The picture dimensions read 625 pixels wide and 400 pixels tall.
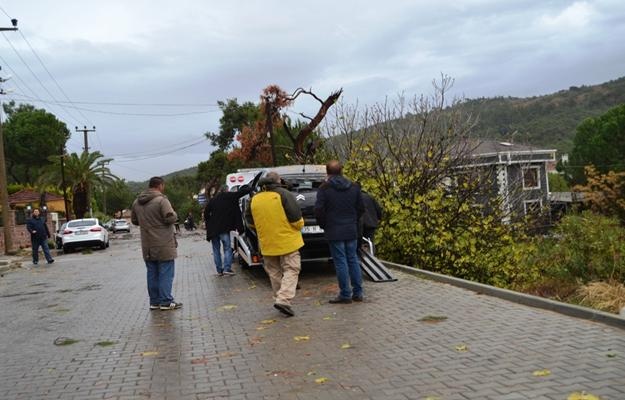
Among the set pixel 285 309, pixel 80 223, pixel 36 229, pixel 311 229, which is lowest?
pixel 285 309

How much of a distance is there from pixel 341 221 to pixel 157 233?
7.99 ft

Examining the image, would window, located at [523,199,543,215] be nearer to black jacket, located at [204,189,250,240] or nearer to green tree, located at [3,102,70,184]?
black jacket, located at [204,189,250,240]

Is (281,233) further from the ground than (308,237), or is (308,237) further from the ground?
(281,233)

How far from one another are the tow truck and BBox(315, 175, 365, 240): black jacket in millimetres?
1586

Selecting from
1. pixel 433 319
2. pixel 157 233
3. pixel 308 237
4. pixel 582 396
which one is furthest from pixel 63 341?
pixel 582 396

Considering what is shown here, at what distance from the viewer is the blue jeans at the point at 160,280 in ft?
28.1

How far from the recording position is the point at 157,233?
841 cm

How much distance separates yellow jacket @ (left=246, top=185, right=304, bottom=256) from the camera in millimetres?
7555

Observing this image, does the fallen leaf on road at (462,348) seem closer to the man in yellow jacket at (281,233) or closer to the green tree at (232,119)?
the man in yellow jacket at (281,233)

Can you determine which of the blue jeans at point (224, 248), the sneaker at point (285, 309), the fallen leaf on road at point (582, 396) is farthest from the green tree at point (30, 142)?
the fallen leaf on road at point (582, 396)

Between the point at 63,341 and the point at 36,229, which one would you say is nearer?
the point at 63,341

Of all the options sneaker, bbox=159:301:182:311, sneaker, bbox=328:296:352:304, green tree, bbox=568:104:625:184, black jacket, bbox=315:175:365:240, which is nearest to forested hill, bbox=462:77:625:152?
green tree, bbox=568:104:625:184

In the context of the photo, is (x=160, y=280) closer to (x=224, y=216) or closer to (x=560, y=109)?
(x=224, y=216)

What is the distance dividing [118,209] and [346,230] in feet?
422
